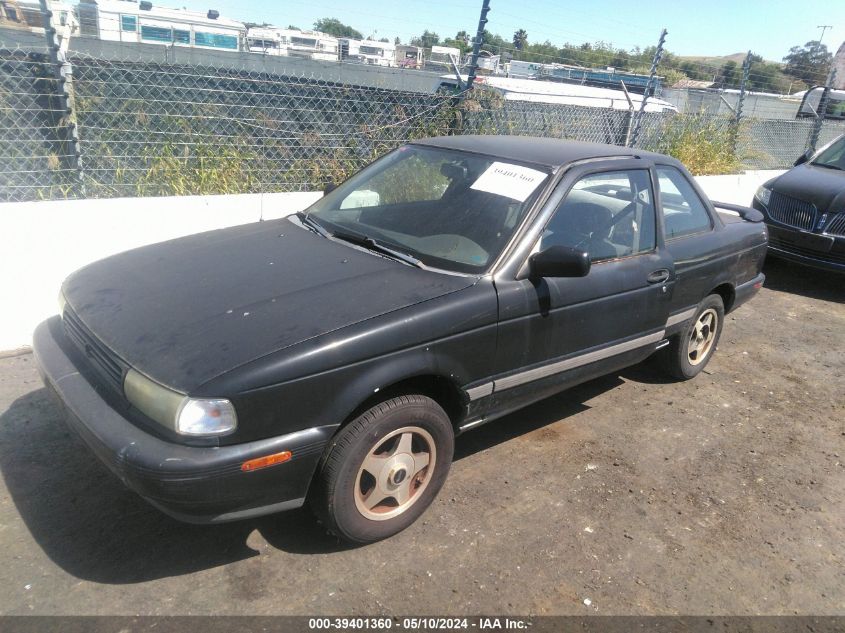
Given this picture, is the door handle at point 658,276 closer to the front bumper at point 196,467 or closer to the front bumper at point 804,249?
the front bumper at point 196,467

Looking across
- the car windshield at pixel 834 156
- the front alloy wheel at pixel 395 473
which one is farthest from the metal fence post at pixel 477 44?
the front alloy wheel at pixel 395 473

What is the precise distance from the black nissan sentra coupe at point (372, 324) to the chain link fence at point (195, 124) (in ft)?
7.41

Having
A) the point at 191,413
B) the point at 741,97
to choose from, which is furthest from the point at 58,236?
the point at 741,97

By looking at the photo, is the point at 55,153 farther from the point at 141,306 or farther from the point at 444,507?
the point at 444,507

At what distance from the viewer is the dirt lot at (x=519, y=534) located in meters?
2.74

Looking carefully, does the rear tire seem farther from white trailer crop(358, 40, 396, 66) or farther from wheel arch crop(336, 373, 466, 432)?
white trailer crop(358, 40, 396, 66)

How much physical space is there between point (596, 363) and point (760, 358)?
8.24 ft

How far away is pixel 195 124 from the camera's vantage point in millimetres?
5957

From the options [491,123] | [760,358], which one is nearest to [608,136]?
[491,123]

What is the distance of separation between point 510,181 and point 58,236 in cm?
323

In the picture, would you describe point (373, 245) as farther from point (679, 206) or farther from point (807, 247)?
point (807, 247)

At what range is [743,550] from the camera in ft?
10.5

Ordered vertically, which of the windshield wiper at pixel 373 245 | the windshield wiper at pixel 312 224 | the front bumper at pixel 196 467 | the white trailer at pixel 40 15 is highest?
the white trailer at pixel 40 15

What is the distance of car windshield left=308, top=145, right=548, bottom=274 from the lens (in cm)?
339
